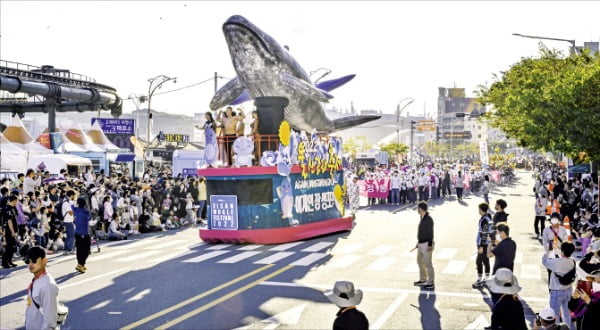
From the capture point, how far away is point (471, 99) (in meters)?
164

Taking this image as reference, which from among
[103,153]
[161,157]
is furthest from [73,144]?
[161,157]

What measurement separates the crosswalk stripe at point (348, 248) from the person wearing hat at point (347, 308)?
38.3 feet

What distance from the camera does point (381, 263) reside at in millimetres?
15023

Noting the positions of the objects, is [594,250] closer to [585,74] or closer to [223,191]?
[223,191]

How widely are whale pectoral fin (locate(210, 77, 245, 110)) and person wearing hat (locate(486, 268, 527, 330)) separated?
54.6 ft

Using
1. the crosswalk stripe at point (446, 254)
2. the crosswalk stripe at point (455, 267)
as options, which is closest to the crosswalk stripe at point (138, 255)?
the crosswalk stripe at point (446, 254)

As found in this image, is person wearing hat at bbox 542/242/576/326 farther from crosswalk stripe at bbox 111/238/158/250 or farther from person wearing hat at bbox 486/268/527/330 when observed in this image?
crosswalk stripe at bbox 111/238/158/250

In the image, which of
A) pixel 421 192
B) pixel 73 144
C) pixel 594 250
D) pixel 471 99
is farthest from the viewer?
pixel 471 99

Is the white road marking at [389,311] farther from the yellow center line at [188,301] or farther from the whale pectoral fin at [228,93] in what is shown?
the whale pectoral fin at [228,93]

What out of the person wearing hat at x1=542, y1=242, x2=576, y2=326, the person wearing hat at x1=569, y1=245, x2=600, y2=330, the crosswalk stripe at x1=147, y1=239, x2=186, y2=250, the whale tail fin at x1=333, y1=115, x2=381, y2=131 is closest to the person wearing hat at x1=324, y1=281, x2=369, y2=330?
the person wearing hat at x1=569, y1=245, x2=600, y2=330

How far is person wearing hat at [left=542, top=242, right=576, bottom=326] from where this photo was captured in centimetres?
857

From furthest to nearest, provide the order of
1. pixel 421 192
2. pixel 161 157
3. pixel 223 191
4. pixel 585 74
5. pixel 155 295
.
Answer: pixel 161 157, pixel 421 192, pixel 585 74, pixel 223 191, pixel 155 295

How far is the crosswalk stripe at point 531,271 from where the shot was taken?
1322cm

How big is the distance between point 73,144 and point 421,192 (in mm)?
23958
